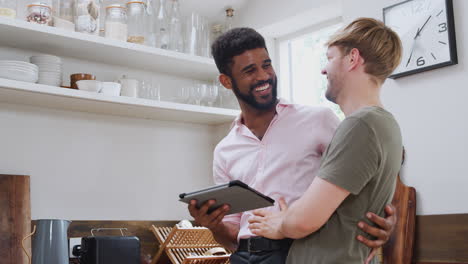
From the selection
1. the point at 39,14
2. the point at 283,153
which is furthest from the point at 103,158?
A: the point at 283,153

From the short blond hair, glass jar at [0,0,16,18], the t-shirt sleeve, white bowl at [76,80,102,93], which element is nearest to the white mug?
white bowl at [76,80,102,93]

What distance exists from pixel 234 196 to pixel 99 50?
1502 mm

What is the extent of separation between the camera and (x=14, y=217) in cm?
242

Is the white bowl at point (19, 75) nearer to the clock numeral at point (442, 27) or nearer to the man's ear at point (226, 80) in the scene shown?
the man's ear at point (226, 80)

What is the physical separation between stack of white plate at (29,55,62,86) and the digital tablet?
4.02 feet

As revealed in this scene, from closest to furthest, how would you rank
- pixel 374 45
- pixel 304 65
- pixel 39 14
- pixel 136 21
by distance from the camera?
pixel 374 45 < pixel 39 14 < pixel 136 21 < pixel 304 65

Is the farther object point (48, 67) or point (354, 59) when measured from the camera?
point (48, 67)

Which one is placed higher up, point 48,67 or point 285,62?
point 285,62

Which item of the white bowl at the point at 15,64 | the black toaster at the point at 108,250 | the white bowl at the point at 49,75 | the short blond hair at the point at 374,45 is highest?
the white bowl at the point at 15,64

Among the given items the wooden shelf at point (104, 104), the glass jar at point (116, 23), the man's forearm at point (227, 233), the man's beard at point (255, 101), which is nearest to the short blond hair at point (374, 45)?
the man's beard at point (255, 101)

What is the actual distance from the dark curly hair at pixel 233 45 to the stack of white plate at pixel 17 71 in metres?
0.93

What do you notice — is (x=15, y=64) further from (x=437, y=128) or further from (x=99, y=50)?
(x=437, y=128)

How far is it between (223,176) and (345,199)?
642 mm

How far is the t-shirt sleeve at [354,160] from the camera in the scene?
124 cm
